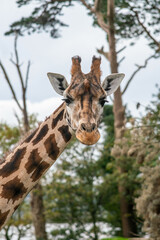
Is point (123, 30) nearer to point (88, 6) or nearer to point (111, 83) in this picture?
point (88, 6)

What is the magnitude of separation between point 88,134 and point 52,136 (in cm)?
91

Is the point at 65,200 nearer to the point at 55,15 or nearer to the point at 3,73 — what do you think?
the point at 3,73

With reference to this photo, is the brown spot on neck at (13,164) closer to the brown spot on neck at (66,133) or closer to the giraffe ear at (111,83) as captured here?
the brown spot on neck at (66,133)

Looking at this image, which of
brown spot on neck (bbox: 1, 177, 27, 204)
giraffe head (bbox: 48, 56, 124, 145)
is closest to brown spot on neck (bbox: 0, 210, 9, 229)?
brown spot on neck (bbox: 1, 177, 27, 204)

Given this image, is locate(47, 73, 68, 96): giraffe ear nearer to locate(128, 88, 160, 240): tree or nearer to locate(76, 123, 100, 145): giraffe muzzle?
locate(76, 123, 100, 145): giraffe muzzle

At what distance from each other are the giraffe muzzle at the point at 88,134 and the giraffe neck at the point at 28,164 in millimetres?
642

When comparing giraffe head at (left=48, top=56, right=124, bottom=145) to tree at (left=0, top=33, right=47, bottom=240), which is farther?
tree at (left=0, top=33, right=47, bottom=240)

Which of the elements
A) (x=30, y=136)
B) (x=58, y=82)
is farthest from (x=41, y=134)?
(x=58, y=82)

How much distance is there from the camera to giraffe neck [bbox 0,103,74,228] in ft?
13.3

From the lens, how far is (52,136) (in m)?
4.16

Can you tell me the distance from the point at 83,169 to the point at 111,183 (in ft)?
4.59

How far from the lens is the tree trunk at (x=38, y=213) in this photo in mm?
13125

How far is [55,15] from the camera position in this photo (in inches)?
611

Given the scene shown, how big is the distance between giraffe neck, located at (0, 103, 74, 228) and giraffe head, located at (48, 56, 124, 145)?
327 mm
